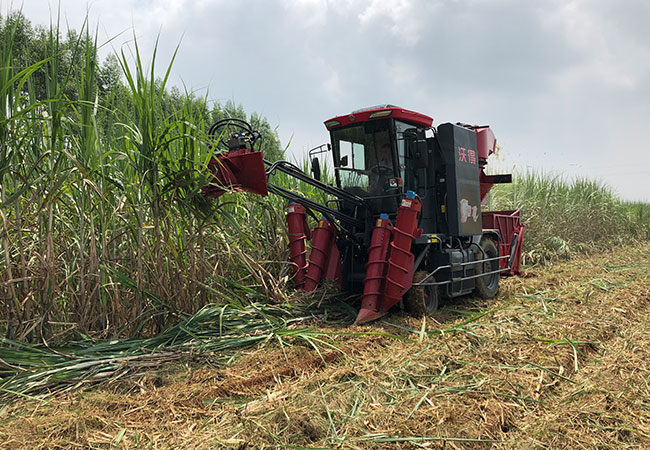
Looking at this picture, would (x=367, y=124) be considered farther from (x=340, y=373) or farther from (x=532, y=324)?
(x=340, y=373)

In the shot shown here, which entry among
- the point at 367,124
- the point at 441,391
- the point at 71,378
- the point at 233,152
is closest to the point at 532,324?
the point at 441,391

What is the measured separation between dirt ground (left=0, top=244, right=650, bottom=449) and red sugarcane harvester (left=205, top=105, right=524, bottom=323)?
0.73m

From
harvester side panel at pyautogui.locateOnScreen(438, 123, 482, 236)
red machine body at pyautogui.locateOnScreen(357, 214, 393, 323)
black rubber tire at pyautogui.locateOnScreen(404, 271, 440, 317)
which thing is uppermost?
harvester side panel at pyautogui.locateOnScreen(438, 123, 482, 236)

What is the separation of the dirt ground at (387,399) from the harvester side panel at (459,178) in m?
1.56

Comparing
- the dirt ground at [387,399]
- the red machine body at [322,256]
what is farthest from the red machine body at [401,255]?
the red machine body at [322,256]

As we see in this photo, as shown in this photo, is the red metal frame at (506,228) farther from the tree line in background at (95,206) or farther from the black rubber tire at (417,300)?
the tree line in background at (95,206)

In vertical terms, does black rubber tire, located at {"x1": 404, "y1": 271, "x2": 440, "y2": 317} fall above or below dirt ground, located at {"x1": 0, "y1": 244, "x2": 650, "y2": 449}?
above

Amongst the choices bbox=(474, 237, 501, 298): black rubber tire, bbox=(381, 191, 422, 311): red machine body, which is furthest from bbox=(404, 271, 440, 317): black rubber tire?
bbox=(474, 237, 501, 298): black rubber tire

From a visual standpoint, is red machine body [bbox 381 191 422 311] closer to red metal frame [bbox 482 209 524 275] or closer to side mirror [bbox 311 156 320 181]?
side mirror [bbox 311 156 320 181]

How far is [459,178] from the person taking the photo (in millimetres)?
5598

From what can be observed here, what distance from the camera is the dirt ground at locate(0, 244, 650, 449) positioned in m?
2.40

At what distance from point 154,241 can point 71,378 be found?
1.18 m

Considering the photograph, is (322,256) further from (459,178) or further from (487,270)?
(487,270)

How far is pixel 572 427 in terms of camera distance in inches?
100
